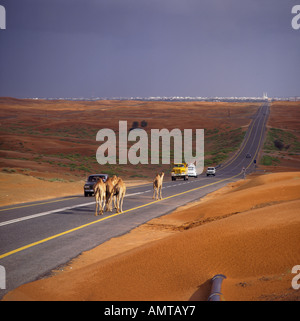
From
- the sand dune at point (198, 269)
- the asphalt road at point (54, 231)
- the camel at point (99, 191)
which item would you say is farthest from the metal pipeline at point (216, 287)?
the camel at point (99, 191)

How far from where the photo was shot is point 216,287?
7.18m

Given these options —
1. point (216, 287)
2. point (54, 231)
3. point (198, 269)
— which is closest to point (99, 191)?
point (54, 231)

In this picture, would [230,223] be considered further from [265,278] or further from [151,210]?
[151,210]

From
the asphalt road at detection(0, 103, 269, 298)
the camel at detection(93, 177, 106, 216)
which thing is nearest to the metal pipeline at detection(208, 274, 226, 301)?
the asphalt road at detection(0, 103, 269, 298)

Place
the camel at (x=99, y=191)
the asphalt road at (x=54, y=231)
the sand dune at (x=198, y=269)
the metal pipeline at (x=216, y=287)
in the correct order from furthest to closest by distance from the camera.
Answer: the camel at (x=99, y=191) < the asphalt road at (x=54, y=231) < the sand dune at (x=198, y=269) < the metal pipeline at (x=216, y=287)

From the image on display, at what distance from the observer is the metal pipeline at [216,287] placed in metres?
6.66

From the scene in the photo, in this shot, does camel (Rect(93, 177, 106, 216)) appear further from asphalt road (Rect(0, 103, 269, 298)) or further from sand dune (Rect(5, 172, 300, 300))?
sand dune (Rect(5, 172, 300, 300))

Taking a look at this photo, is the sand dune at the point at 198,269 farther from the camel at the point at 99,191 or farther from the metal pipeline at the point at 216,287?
the camel at the point at 99,191

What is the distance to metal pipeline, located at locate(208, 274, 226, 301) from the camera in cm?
666

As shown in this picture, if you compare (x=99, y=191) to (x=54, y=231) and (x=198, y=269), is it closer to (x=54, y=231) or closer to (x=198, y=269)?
(x=54, y=231)

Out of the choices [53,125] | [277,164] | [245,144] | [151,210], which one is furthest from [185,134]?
[151,210]

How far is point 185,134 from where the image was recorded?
141 meters

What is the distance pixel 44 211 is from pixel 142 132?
117m
